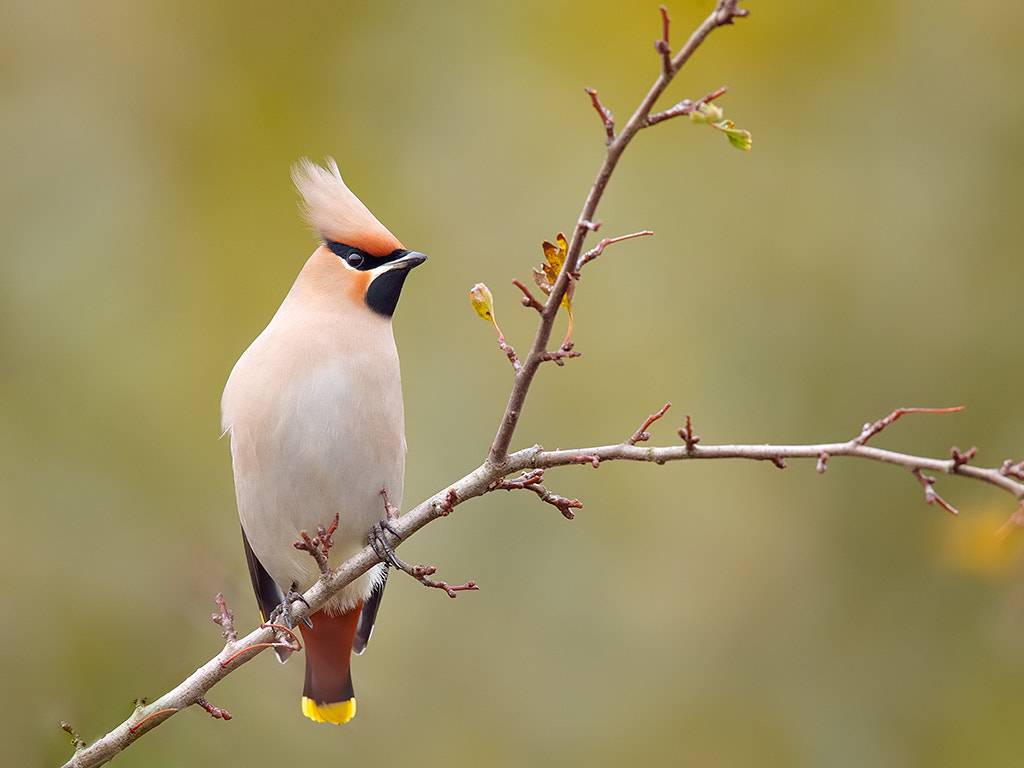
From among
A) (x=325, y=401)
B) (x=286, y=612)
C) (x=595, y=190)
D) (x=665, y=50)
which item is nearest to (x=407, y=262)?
(x=325, y=401)

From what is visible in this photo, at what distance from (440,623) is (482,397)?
165 cm

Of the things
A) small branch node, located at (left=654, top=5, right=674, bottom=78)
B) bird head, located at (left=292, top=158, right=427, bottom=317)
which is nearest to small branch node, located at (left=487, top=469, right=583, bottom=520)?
small branch node, located at (left=654, top=5, right=674, bottom=78)

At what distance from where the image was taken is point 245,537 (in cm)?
487

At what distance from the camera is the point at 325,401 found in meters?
4.34

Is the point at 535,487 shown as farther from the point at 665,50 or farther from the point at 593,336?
the point at 593,336

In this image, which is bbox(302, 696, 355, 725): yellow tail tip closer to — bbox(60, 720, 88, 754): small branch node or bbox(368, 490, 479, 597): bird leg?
bbox(368, 490, 479, 597): bird leg

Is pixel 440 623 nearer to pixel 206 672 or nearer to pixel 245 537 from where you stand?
pixel 245 537

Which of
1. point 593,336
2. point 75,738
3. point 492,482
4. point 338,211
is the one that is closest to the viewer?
→ point 492,482

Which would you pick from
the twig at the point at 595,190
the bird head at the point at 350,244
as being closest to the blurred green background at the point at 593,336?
the bird head at the point at 350,244

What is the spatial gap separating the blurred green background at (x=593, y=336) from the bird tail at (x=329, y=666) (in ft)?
6.67

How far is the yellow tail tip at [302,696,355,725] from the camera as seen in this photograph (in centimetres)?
541

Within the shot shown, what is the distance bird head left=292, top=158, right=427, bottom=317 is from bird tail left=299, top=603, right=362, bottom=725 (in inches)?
48.1

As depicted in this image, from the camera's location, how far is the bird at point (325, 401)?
4.36 meters

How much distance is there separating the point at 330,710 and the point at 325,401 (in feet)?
5.57
